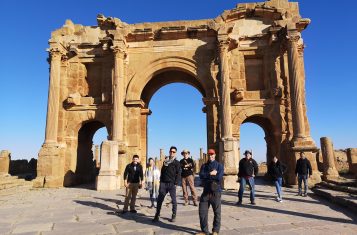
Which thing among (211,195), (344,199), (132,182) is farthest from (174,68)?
(211,195)

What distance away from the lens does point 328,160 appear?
16.3 metres

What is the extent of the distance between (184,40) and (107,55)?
4.46 metres

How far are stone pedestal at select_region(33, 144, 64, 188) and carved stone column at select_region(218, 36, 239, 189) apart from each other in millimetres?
8329

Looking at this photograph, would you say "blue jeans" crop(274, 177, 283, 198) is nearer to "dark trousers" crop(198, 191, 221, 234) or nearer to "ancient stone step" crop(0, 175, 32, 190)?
"dark trousers" crop(198, 191, 221, 234)

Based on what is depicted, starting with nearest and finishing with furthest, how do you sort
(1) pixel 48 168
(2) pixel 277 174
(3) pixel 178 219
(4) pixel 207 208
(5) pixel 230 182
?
(4) pixel 207 208
(3) pixel 178 219
(2) pixel 277 174
(5) pixel 230 182
(1) pixel 48 168

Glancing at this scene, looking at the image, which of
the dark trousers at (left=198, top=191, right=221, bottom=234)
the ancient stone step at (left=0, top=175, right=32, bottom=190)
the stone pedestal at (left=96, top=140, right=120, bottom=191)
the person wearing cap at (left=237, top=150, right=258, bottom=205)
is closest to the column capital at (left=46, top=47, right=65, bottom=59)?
the stone pedestal at (left=96, top=140, right=120, bottom=191)

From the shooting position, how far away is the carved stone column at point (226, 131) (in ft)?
40.9

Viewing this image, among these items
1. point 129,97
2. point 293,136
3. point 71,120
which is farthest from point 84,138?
point 293,136

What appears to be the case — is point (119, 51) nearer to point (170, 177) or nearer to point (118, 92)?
point (118, 92)

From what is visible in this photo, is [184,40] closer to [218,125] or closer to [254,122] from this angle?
[218,125]

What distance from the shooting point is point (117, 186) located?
13.7 meters

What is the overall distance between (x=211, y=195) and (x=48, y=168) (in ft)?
39.3

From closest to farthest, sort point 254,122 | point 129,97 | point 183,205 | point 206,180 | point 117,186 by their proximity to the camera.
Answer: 1. point 206,180
2. point 183,205
3. point 117,186
4. point 129,97
5. point 254,122

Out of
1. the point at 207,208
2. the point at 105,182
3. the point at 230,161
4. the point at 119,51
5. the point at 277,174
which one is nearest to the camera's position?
the point at 207,208
